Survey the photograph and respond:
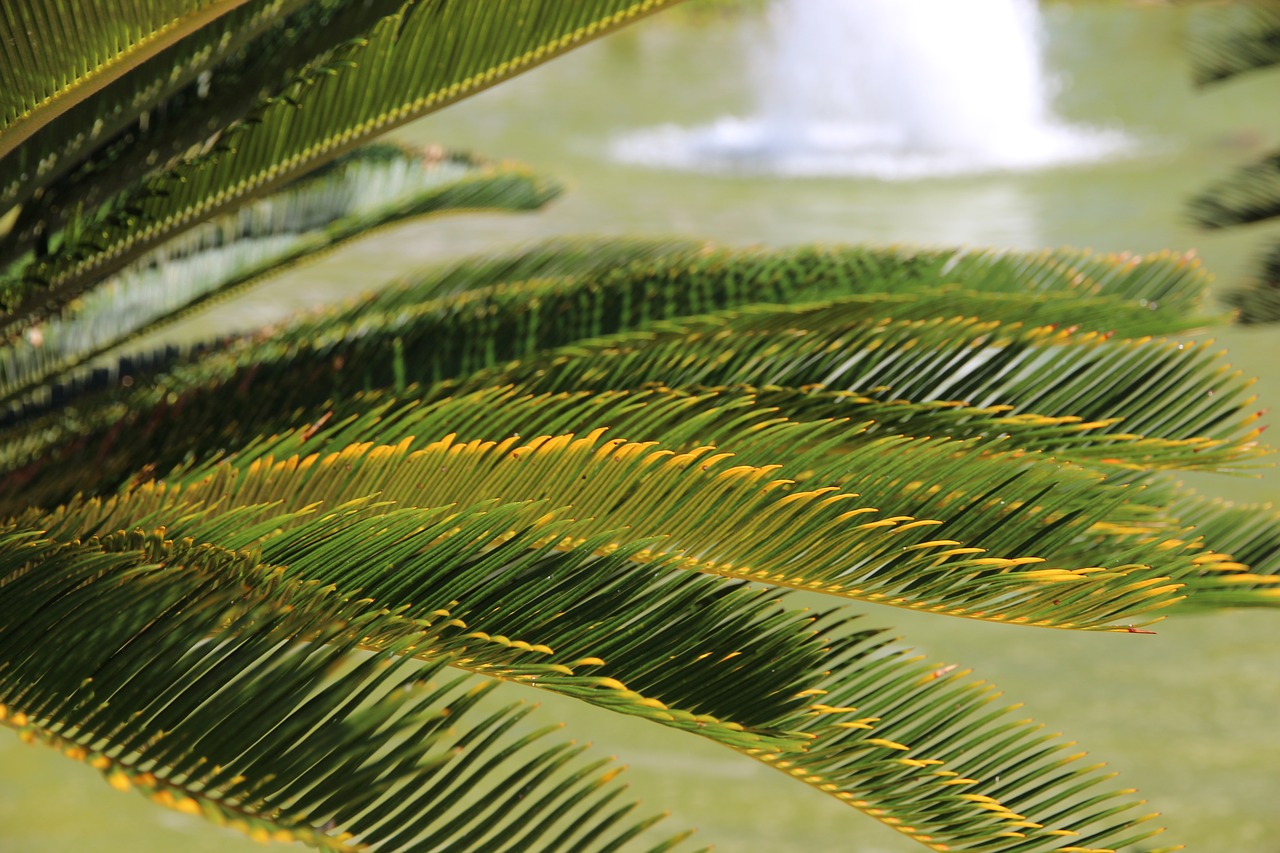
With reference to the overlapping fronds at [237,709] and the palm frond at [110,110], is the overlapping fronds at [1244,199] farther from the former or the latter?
the overlapping fronds at [237,709]

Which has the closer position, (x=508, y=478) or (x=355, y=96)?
(x=508, y=478)

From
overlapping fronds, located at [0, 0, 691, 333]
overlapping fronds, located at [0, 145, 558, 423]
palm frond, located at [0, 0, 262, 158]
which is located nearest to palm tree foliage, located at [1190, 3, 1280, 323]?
overlapping fronds, located at [0, 145, 558, 423]

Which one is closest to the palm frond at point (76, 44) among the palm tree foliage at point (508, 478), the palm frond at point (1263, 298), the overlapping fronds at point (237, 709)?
the palm tree foliage at point (508, 478)

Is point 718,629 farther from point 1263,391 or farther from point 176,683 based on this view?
point 1263,391

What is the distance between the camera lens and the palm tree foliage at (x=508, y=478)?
1524 millimetres

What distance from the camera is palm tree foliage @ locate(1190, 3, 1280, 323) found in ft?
14.4

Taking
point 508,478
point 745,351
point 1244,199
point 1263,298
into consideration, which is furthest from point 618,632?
point 1244,199

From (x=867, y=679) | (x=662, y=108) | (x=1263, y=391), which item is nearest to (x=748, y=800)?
(x=867, y=679)

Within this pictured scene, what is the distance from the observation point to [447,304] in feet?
9.44

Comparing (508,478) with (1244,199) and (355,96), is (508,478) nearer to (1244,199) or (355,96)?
(355,96)

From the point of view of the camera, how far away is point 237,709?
1.46m

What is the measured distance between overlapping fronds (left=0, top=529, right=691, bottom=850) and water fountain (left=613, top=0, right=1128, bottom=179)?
10.1m

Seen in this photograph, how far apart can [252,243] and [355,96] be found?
1.23 m

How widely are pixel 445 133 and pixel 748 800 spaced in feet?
34.2
